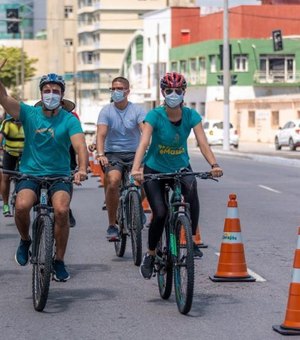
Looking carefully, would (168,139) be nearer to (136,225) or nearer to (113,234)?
(136,225)

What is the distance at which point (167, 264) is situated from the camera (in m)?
10.3

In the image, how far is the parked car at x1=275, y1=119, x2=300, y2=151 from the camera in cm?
5881

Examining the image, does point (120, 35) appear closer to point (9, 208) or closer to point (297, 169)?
point (297, 169)

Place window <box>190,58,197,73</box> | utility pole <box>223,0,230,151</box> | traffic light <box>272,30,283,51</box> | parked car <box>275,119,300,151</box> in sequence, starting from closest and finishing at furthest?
1. utility pole <box>223,0,230,151</box>
2. parked car <box>275,119,300,151</box>
3. traffic light <box>272,30,283,51</box>
4. window <box>190,58,197,73</box>

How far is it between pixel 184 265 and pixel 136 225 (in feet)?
10.3

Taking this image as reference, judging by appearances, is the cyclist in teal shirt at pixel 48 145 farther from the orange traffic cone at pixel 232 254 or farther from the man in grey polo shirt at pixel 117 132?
the man in grey polo shirt at pixel 117 132

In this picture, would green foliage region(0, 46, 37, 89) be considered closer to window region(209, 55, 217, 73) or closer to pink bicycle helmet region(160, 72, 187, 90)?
window region(209, 55, 217, 73)

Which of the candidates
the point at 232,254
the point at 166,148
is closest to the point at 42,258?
the point at 166,148

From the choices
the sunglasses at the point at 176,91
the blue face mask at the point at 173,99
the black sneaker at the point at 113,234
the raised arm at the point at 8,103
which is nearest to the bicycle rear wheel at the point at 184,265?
the blue face mask at the point at 173,99

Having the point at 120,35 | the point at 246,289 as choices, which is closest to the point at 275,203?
the point at 246,289

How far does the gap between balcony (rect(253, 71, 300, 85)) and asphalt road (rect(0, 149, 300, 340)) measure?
2940 inches

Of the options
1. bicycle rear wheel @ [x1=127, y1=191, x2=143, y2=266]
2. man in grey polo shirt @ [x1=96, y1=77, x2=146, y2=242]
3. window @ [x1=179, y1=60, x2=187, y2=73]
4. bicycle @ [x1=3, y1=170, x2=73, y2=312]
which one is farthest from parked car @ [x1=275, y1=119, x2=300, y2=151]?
bicycle @ [x1=3, y1=170, x2=73, y2=312]

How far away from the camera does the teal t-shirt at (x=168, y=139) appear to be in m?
10.8

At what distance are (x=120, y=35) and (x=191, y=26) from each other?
28.9 m
